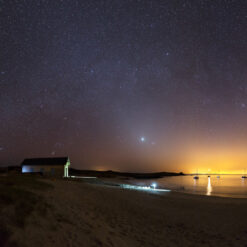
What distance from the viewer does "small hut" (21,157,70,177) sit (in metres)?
44.9

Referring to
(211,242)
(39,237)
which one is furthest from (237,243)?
(39,237)

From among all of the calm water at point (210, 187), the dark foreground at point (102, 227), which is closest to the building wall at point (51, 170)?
the calm water at point (210, 187)

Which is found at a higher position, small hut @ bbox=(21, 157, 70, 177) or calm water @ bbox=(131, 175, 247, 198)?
small hut @ bbox=(21, 157, 70, 177)

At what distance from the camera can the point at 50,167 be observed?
45.1 m

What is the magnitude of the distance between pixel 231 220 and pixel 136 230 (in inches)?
286

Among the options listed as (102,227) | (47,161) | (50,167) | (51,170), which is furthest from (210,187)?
(102,227)

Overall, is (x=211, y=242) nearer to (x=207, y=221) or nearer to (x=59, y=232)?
(x=207, y=221)

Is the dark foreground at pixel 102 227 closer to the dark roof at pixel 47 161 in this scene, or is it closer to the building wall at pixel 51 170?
the building wall at pixel 51 170

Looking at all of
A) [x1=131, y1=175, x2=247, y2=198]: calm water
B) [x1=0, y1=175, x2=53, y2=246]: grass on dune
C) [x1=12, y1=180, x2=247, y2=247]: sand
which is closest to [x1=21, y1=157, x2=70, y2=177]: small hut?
[x1=131, y1=175, x2=247, y2=198]: calm water

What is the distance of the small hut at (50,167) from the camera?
147 ft

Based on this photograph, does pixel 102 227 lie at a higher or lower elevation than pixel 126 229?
higher

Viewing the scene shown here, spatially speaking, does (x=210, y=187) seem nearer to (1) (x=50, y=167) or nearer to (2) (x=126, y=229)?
(1) (x=50, y=167)

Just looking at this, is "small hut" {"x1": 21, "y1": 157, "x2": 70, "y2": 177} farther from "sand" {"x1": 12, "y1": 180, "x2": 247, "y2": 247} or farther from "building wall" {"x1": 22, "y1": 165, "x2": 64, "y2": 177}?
"sand" {"x1": 12, "y1": 180, "x2": 247, "y2": 247}

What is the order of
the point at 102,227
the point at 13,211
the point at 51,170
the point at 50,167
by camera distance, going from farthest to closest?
1. the point at 50,167
2. the point at 51,170
3. the point at 102,227
4. the point at 13,211
